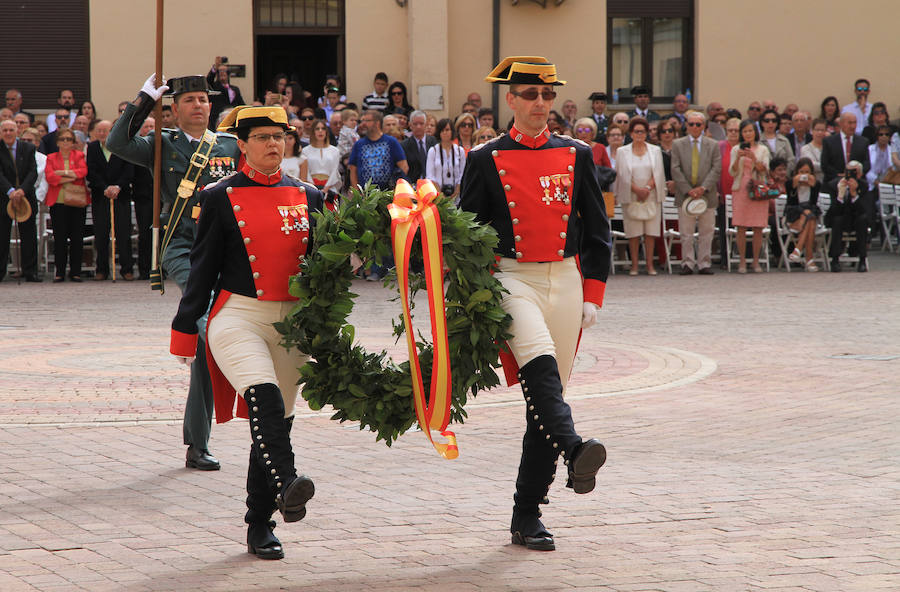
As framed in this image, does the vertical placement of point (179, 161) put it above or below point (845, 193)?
above

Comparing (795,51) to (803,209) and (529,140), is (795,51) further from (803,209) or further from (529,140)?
(529,140)

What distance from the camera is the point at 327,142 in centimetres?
1862

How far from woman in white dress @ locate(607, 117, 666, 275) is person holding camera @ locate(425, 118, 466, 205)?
2.58 meters

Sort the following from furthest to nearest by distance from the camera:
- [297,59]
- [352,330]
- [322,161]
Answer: [297,59] → [322,161] → [352,330]

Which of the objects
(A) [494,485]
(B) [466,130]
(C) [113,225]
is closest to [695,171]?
(B) [466,130]

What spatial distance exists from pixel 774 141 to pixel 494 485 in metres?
15.1

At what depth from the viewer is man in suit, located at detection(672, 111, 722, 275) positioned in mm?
19547

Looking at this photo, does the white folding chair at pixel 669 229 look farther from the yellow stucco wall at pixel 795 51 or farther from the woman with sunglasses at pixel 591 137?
the yellow stucco wall at pixel 795 51

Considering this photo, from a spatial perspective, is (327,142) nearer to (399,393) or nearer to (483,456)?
(483,456)

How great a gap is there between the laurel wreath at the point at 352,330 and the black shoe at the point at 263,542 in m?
0.59

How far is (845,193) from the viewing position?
20.3m

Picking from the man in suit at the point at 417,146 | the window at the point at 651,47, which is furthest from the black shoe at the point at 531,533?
the window at the point at 651,47

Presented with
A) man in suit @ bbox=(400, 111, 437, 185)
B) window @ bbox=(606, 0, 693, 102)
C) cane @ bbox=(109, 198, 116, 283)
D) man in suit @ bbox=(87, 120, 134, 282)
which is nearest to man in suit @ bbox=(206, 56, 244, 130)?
man in suit @ bbox=(87, 120, 134, 282)

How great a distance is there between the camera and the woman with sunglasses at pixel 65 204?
18.5 m
